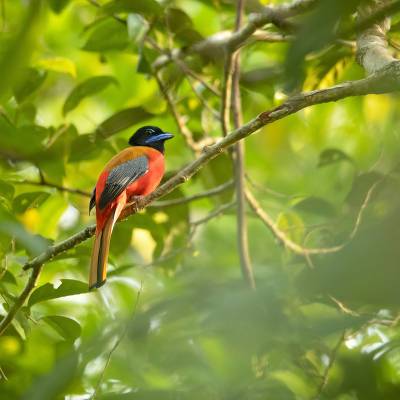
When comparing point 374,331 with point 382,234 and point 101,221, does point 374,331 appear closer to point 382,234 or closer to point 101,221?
point 382,234

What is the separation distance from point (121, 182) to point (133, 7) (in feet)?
3.49

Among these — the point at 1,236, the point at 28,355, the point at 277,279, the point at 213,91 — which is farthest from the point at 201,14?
the point at 277,279

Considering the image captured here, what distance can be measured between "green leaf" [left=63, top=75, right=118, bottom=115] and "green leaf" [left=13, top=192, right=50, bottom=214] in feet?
3.92

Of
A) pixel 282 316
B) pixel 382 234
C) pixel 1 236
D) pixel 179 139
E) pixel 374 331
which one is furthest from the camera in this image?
pixel 179 139

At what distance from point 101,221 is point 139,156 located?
102 cm

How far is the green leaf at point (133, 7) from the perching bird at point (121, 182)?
1001 millimetres

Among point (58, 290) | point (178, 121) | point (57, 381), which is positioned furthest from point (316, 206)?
point (57, 381)

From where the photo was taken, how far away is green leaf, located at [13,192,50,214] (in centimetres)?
365

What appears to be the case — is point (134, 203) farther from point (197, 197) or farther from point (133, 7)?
point (133, 7)

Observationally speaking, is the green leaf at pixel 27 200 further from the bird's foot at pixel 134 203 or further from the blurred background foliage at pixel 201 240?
the bird's foot at pixel 134 203

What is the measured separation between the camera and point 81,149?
409cm

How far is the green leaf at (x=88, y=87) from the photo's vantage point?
15.3 feet

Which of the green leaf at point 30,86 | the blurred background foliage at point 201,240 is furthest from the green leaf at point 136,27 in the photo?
the green leaf at point 30,86

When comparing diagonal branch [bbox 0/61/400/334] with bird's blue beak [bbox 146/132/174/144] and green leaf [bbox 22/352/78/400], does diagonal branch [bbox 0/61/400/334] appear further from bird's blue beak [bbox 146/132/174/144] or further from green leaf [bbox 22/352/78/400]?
bird's blue beak [bbox 146/132/174/144]
